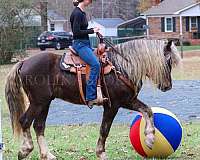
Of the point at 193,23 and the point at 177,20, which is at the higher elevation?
the point at 177,20

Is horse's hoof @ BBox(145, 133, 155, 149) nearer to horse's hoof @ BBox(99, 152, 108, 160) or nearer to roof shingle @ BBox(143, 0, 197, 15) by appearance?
horse's hoof @ BBox(99, 152, 108, 160)

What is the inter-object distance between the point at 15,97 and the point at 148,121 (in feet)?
6.66

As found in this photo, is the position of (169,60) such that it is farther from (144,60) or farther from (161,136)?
(161,136)

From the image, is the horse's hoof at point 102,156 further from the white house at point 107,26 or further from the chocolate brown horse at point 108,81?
the white house at point 107,26

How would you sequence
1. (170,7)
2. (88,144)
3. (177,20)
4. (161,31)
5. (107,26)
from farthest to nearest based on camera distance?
(107,26), (170,7), (161,31), (177,20), (88,144)

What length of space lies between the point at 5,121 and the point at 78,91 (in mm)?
7613

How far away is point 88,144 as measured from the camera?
994 centimetres

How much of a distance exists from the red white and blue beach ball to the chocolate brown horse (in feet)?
0.65

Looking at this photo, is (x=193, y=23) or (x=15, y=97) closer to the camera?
(x=15, y=97)

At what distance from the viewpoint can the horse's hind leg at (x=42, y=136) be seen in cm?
796

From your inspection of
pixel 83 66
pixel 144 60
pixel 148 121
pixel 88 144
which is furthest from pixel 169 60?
pixel 88 144

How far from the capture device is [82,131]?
12273mm

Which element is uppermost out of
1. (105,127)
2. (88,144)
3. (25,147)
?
(105,127)

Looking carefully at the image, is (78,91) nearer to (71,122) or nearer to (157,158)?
(157,158)
